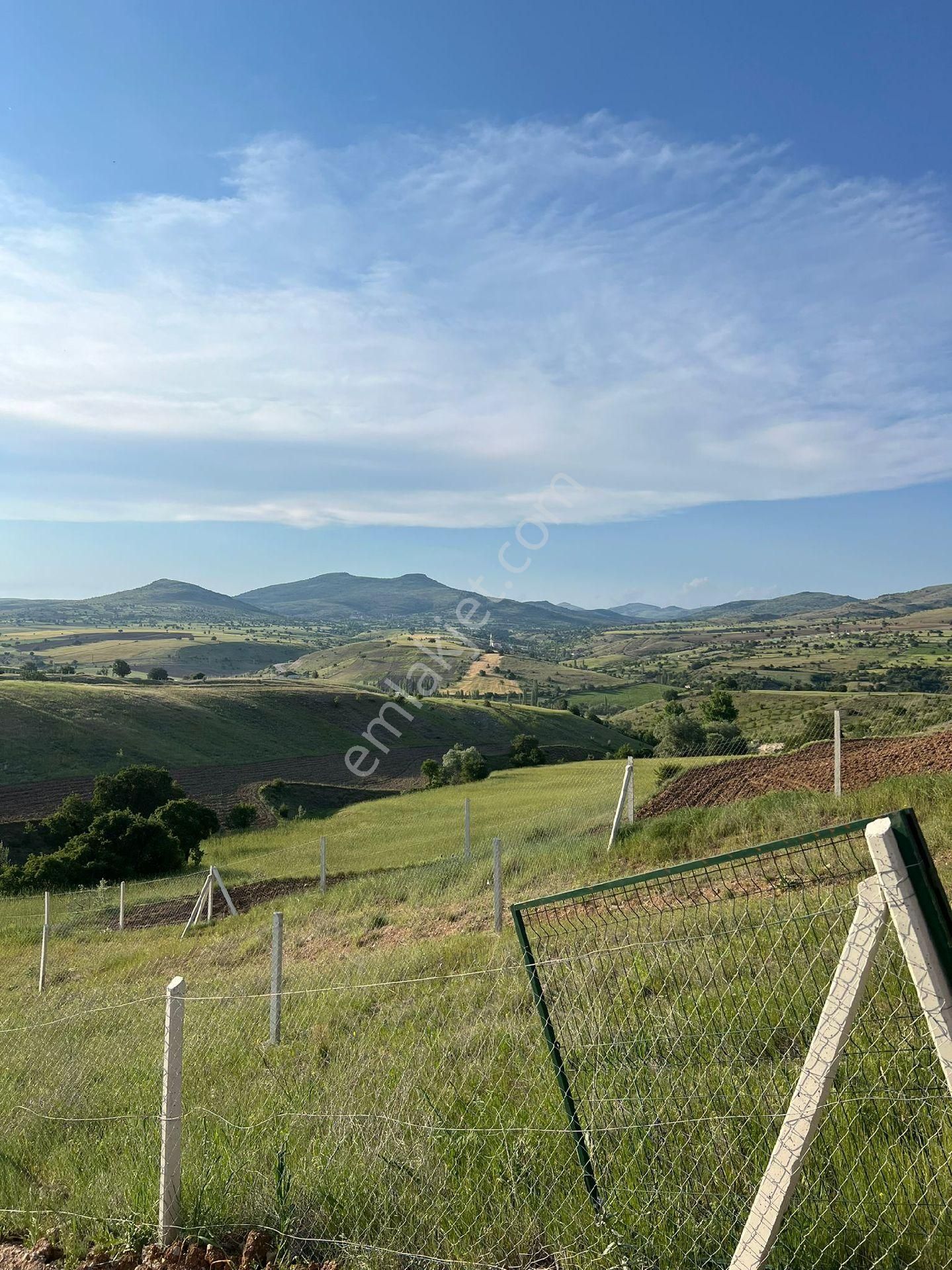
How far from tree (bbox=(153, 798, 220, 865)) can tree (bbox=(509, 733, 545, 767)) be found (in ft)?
69.6

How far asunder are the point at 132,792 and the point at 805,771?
26.1 meters

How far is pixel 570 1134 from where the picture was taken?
12.2ft

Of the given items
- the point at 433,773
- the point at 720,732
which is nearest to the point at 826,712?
the point at 720,732

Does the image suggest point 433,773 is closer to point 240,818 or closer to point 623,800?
point 240,818

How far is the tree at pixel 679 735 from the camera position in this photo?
115 feet

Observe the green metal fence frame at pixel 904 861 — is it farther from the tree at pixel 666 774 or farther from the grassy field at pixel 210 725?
the grassy field at pixel 210 725

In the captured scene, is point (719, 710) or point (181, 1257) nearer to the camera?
point (181, 1257)

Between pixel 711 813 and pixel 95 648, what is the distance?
568ft

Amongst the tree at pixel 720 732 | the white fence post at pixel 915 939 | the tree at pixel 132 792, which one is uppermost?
the white fence post at pixel 915 939

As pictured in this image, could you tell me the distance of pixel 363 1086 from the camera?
4973 millimetres

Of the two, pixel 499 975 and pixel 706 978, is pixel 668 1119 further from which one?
pixel 499 975

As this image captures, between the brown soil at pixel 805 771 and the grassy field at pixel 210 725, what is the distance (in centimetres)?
3834

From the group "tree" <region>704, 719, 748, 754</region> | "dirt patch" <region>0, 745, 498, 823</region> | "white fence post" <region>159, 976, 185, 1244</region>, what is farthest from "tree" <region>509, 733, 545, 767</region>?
"white fence post" <region>159, 976, 185, 1244</region>

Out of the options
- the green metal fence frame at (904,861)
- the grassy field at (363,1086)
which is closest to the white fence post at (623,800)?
the grassy field at (363,1086)
